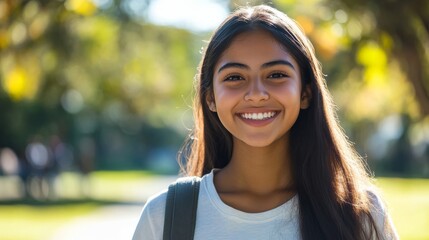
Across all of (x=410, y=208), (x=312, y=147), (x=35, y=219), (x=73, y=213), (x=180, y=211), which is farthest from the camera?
(x=410, y=208)

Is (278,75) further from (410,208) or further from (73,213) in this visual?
(410,208)

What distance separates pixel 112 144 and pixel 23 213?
3609cm

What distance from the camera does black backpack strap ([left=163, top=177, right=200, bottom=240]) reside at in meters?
2.93

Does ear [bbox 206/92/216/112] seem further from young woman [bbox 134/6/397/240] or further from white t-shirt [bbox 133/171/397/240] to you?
white t-shirt [bbox 133/171/397/240]

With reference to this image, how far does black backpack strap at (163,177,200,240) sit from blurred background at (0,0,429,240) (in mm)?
723

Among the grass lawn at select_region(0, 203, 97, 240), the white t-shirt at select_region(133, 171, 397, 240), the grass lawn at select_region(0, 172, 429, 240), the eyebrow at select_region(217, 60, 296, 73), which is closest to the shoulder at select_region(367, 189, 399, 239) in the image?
the white t-shirt at select_region(133, 171, 397, 240)

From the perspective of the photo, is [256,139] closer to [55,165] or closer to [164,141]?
[55,165]

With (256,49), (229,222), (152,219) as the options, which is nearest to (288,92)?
(256,49)

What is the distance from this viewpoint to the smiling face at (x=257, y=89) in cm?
304

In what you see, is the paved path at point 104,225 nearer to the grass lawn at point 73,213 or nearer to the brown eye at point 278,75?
the grass lawn at point 73,213

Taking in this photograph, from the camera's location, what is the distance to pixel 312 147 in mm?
3207

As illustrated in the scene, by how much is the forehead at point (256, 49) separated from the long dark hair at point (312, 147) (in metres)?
0.02

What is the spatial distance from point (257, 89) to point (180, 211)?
463mm

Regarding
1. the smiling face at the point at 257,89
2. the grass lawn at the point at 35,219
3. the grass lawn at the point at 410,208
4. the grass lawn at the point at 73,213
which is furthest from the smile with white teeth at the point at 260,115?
the grass lawn at the point at 35,219
